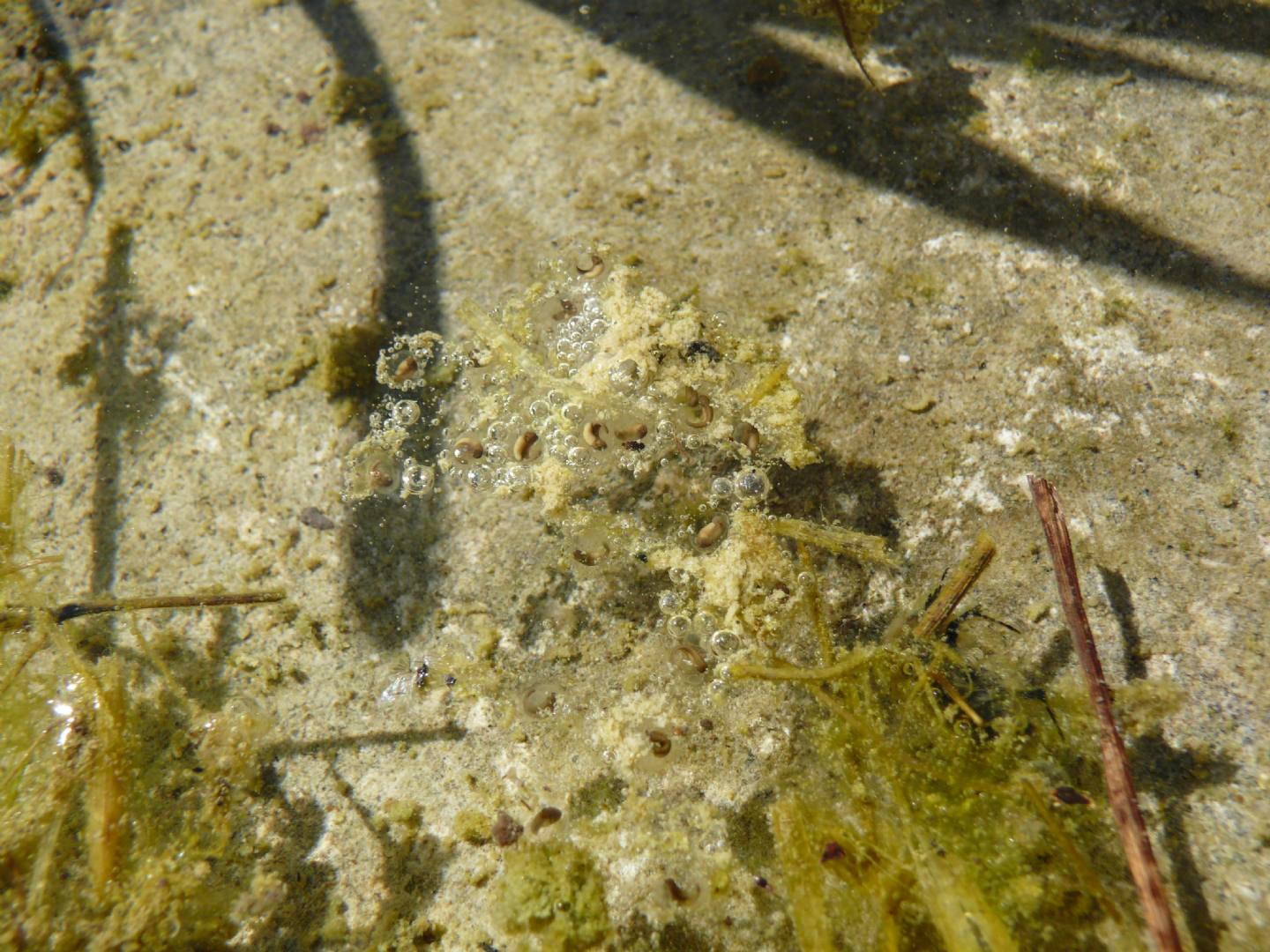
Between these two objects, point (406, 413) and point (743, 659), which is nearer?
point (743, 659)

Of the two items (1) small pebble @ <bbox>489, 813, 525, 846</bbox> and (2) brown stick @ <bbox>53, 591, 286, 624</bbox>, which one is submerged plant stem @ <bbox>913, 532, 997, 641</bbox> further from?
(2) brown stick @ <bbox>53, 591, 286, 624</bbox>

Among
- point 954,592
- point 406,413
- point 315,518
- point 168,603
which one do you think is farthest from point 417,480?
point 954,592

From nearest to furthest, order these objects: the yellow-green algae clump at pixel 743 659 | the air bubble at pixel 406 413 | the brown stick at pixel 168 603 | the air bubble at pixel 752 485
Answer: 1. the yellow-green algae clump at pixel 743 659
2. the air bubble at pixel 752 485
3. the brown stick at pixel 168 603
4. the air bubble at pixel 406 413

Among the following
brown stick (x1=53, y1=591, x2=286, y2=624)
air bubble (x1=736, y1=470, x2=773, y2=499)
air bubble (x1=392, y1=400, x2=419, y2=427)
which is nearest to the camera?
air bubble (x1=736, y1=470, x2=773, y2=499)

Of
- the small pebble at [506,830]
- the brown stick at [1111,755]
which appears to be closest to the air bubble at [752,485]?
the brown stick at [1111,755]

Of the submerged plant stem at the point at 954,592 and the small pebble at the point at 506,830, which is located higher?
the submerged plant stem at the point at 954,592

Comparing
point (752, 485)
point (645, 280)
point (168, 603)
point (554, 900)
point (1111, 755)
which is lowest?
point (554, 900)

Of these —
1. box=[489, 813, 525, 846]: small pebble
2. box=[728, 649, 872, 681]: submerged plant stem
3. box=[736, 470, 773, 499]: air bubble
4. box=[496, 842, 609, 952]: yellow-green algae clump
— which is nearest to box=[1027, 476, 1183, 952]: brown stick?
box=[728, 649, 872, 681]: submerged plant stem

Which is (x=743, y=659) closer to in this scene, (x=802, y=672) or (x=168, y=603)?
(x=802, y=672)

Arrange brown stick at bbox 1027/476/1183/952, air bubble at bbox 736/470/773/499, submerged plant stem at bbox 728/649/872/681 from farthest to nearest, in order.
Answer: air bubble at bbox 736/470/773/499 → submerged plant stem at bbox 728/649/872/681 → brown stick at bbox 1027/476/1183/952

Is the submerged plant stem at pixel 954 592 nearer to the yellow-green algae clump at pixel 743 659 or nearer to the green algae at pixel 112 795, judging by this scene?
the yellow-green algae clump at pixel 743 659
